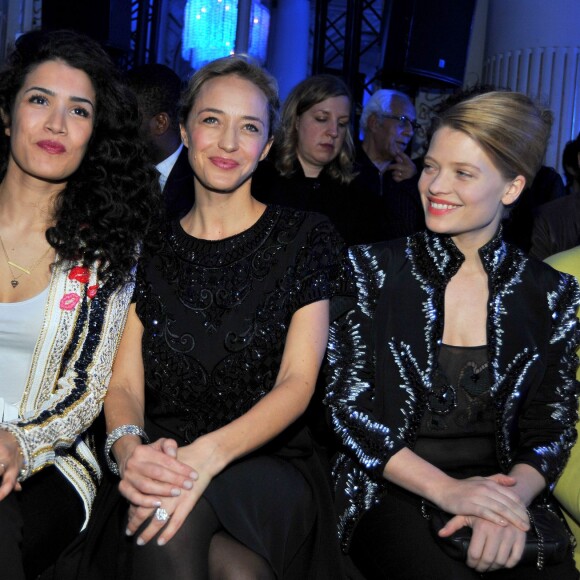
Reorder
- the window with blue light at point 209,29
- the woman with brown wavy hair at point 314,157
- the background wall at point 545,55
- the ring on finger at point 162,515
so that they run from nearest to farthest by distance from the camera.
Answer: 1. the ring on finger at point 162,515
2. the woman with brown wavy hair at point 314,157
3. the background wall at point 545,55
4. the window with blue light at point 209,29

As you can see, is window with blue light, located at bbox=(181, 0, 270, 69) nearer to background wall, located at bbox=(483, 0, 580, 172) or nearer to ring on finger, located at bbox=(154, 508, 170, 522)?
background wall, located at bbox=(483, 0, 580, 172)

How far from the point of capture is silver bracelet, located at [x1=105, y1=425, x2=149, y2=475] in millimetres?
2117

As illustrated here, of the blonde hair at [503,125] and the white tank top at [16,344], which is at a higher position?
the blonde hair at [503,125]

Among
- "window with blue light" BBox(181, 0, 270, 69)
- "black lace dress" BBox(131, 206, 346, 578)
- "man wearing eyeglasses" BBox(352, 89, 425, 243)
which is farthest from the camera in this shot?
"window with blue light" BBox(181, 0, 270, 69)

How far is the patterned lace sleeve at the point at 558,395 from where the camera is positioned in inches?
88.7

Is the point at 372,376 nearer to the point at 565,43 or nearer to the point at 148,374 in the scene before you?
the point at 148,374

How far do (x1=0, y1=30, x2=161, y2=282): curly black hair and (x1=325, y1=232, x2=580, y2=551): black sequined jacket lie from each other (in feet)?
2.00

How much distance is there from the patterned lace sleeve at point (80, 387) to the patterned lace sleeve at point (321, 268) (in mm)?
460

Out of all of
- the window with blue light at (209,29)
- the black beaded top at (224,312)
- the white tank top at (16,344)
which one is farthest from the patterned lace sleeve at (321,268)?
the window with blue light at (209,29)

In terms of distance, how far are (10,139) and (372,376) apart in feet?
3.81

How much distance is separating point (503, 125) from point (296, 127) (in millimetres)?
1922

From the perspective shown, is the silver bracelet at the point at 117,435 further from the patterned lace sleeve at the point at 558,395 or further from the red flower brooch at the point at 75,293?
the patterned lace sleeve at the point at 558,395

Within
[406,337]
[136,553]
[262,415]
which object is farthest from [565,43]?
[136,553]

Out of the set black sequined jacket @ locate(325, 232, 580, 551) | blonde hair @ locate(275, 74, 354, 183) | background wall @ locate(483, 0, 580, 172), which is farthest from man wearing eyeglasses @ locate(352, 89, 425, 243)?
black sequined jacket @ locate(325, 232, 580, 551)
